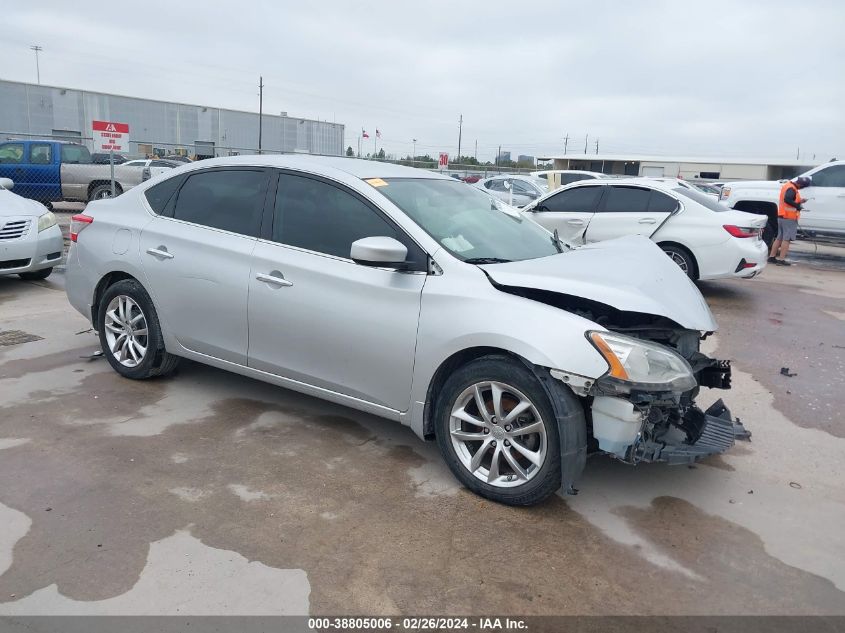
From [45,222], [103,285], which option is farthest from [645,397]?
[45,222]

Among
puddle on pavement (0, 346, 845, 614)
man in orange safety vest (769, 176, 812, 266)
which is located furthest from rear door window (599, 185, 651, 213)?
puddle on pavement (0, 346, 845, 614)

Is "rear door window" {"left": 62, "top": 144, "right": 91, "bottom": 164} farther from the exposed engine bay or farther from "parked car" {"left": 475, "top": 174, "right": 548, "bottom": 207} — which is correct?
the exposed engine bay


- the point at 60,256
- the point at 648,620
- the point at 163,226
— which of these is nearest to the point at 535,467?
the point at 648,620

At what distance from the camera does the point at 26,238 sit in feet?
26.0

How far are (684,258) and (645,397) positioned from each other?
6772 millimetres

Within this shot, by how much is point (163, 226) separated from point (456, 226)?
2.18 m

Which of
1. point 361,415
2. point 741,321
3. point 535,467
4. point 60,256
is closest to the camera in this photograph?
point 535,467

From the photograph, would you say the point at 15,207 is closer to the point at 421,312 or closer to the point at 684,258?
the point at 421,312

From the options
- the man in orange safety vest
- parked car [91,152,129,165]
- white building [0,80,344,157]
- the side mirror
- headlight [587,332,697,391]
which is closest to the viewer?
headlight [587,332,697,391]

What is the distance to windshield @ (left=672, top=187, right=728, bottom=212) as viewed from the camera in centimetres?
939

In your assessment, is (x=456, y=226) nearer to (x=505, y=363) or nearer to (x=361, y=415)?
(x=505, y=363)

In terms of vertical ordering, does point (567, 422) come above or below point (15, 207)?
below

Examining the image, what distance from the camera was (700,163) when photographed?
48.3m

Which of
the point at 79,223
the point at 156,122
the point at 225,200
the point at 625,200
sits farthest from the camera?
the point at 156,122
